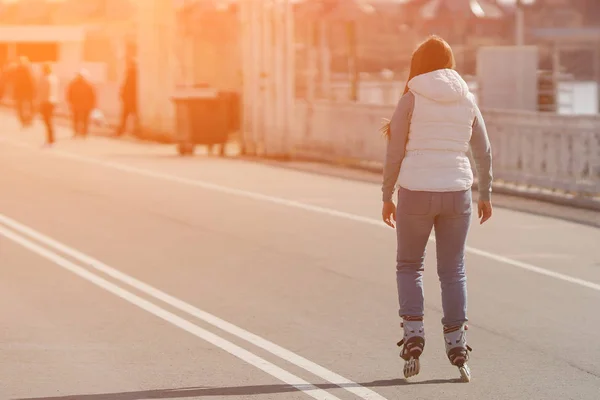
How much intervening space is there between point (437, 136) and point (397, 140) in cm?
20

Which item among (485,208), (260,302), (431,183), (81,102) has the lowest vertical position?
(260,302)

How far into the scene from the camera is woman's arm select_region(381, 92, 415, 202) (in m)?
7.61

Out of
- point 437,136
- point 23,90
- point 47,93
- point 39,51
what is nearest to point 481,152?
point 437,136

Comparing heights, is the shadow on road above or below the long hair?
below

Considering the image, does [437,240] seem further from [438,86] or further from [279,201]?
[279,201]

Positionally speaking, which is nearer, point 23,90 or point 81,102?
point 81,102

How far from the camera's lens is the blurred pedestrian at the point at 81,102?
35312mm

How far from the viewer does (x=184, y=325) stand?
9.45m

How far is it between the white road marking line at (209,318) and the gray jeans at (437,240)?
50cm

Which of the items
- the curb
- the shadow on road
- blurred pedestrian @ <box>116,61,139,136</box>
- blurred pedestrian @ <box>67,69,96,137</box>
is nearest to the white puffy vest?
the shadow on road

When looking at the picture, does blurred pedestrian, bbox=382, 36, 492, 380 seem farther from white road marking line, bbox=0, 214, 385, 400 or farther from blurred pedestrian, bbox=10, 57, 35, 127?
blurred pedestrian, bbox=10, 57, 35, 127

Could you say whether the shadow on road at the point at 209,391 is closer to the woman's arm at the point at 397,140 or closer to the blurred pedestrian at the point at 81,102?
the woman's arm at the point at 397,140

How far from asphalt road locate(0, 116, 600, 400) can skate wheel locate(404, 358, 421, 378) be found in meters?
0.08

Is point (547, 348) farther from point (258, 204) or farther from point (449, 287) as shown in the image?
point (258, 204)
